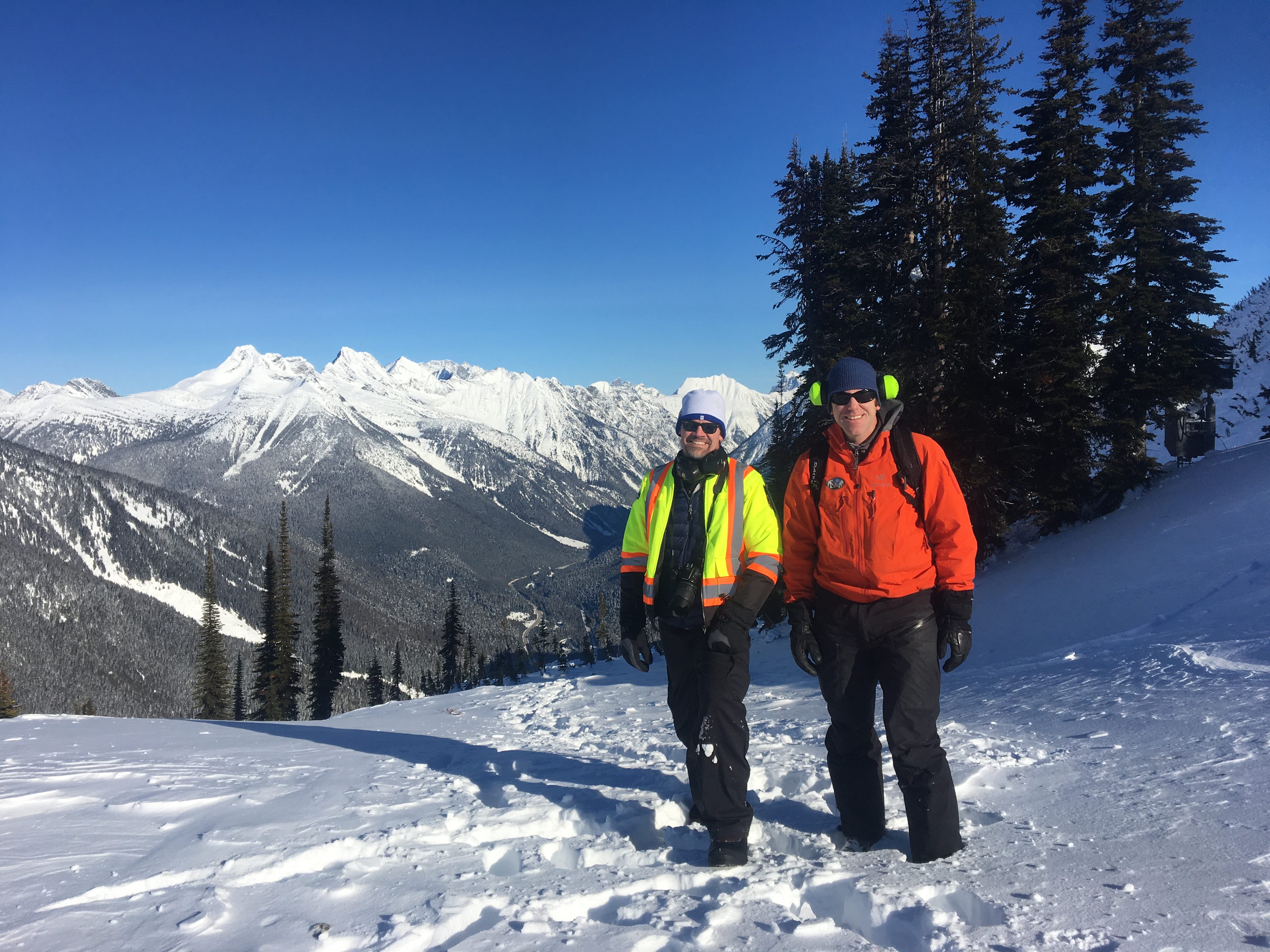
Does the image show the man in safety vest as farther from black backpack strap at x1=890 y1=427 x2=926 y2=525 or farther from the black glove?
black backpack strap at x1=890 y1=427 x2=926 y2=525

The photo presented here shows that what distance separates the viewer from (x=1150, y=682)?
5.63 metres

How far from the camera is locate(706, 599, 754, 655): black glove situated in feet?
13.6

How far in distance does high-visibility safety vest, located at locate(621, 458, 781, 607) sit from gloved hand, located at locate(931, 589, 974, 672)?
0.97m

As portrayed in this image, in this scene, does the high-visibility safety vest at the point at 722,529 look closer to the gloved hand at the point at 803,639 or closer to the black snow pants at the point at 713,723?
the gloved hand at the point at 803,639

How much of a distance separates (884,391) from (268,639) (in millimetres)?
39524

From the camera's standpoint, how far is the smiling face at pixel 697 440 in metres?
4.38

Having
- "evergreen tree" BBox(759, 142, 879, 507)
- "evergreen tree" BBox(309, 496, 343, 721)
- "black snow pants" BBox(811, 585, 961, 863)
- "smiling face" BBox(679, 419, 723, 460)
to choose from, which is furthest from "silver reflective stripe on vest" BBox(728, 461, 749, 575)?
"evergreen tree" BBox(309, 496, 343, 721)

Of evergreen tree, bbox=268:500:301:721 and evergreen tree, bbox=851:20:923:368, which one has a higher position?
evergreen tree, bbox=851:20:923:368

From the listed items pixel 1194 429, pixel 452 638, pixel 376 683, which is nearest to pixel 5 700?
pixel 376 683

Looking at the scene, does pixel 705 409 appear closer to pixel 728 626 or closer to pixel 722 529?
pixel 722 529

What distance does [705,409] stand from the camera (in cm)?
454

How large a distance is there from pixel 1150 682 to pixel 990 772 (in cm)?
221

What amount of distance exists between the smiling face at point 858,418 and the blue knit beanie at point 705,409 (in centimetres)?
72

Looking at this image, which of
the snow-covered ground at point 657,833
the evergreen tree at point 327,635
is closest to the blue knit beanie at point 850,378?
the snow-covered ground at point 657,833
